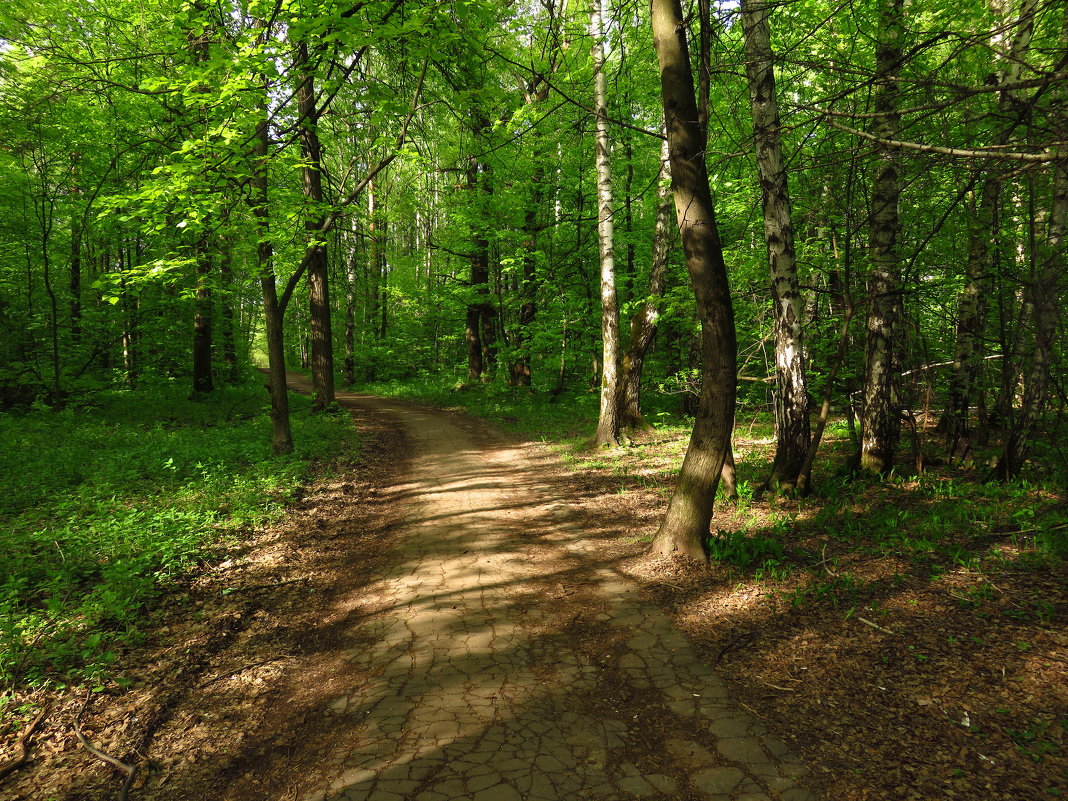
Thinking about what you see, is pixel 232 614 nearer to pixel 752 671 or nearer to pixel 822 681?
pixel 752 671

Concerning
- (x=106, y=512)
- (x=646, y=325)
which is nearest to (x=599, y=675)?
(x=106, y=512)

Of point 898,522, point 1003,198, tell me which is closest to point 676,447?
point 898,522

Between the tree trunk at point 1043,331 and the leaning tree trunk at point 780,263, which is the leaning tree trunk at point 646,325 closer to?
the leaning tree trunk at point 780,263

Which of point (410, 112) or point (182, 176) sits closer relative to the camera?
point (182, 176)

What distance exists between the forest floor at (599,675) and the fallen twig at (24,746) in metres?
0.04

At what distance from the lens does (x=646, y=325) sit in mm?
11016

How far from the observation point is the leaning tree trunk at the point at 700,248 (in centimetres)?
465

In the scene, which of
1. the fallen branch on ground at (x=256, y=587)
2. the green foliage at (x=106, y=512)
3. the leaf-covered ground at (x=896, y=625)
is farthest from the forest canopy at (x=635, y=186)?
the fallen branch on ground at (x=256, y=587)

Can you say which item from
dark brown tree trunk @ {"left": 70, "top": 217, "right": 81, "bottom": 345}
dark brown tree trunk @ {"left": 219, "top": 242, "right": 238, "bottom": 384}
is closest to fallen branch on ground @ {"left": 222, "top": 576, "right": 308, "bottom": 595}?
dark brown tree trunk @ {"left": 70, "top": 217, "right": 81, "bottom": 345}

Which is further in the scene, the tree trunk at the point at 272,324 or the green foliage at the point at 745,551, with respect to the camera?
the tree trunk at the point at 272,324

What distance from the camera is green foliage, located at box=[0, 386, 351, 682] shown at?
3.81m

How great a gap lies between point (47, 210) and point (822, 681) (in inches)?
666

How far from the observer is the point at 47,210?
11664 millimetres

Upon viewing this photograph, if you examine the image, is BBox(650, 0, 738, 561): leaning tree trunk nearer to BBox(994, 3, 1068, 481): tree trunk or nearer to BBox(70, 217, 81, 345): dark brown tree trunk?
BBox(994, 3, 1068, 481): tree trunk
